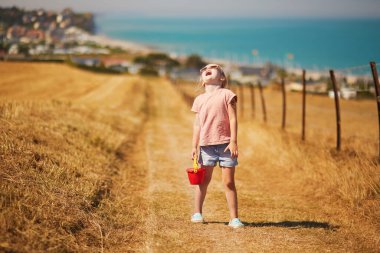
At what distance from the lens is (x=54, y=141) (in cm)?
1022

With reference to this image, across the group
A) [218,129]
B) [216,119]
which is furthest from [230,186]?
[216,119]

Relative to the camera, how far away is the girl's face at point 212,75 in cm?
658

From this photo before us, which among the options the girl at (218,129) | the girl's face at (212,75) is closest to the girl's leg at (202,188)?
the girl at (218,129)

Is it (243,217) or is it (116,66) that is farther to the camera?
(116,66)

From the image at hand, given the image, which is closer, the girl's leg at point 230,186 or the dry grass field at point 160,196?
the dry grass field at point 160,196

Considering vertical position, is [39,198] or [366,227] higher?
[39,198]

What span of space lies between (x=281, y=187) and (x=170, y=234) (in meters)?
4.23

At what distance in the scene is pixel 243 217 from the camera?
7.50 meters

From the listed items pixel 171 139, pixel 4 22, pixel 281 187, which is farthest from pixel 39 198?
pixel 4 22

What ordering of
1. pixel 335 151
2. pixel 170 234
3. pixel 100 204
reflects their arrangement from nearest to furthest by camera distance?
1. pixel 170 234
2. pixel 100 204
3. pixel 335 151

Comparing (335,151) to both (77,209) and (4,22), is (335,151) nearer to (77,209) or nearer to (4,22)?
(77,209)

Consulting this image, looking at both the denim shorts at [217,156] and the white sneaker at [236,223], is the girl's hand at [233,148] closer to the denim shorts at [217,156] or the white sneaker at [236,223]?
the denim shorts at [217,156]

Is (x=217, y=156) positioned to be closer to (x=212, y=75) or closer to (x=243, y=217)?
(x=212, y=75)

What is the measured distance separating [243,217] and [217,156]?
4.72 feet
